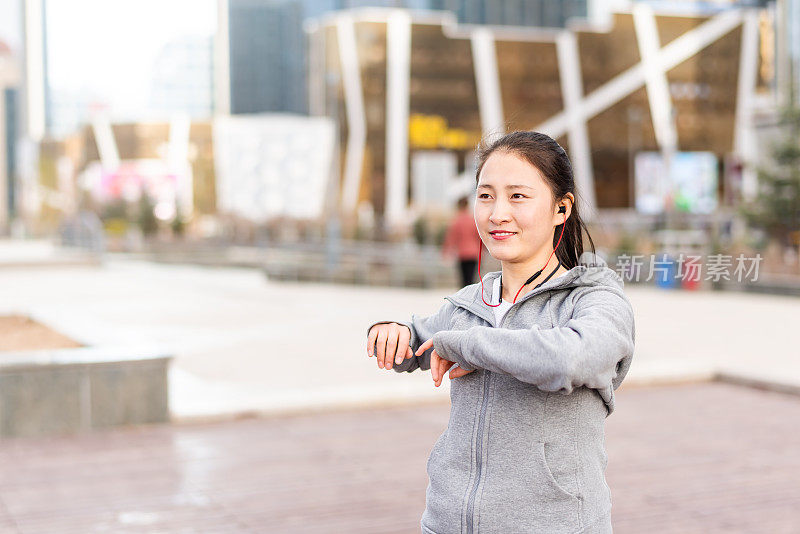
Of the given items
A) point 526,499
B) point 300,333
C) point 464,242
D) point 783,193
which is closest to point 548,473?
point 526,499

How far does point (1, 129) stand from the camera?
524 feet

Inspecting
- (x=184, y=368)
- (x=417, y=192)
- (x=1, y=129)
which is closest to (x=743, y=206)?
(x=417, y=192)

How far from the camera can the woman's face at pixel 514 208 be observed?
199 centimetres

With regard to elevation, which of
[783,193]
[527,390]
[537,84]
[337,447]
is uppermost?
[537,84]

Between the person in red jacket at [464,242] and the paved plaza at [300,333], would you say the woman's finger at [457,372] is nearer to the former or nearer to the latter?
the paved plaza at [300,333]

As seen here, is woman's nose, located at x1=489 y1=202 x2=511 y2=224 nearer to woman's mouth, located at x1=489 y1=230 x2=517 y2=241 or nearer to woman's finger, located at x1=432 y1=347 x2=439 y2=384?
woman's mouth, located at x1=489 y1=230 x2=517 y2=241

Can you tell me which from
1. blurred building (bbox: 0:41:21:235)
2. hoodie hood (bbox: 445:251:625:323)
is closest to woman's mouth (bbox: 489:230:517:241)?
hoodie hood (bbox: 445:251:625:323)

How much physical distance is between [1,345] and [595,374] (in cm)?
773

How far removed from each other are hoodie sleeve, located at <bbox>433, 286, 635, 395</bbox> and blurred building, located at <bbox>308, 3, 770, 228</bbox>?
66.5m

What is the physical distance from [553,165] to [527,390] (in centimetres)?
45

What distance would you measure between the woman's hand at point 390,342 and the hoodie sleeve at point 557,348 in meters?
0.17

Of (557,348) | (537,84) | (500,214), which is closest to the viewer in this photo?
(557,348)

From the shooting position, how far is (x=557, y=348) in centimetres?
179

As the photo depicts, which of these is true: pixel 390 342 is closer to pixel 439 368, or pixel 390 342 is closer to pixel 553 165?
pixel 439 368
